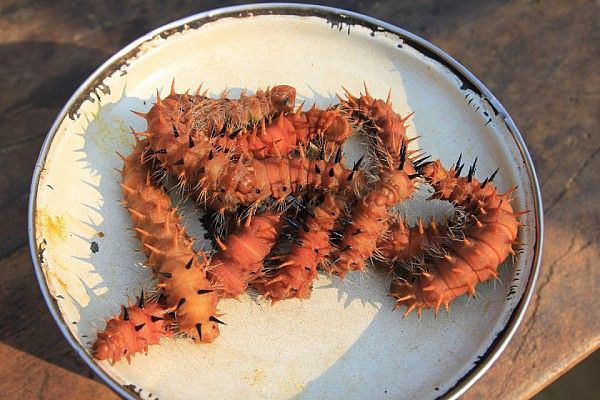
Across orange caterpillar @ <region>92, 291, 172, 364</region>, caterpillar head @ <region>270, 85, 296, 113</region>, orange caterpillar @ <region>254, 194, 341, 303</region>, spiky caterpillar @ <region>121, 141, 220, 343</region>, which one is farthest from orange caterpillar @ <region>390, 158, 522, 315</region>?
orange caterpillar @ <region>92, 291, 172, 364</region>

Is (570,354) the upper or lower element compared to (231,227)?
lower

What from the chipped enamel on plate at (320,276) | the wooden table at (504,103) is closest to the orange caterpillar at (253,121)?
the chipped enamel on plate at (320,276)

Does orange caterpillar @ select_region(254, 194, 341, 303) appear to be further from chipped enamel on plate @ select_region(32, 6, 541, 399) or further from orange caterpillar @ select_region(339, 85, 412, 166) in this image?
orange caterpillar @ select_region(339, 85, 412, 166)

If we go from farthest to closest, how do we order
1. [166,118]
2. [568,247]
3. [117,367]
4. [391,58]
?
[568,247]
[391,58]
[166,118]
[117,367]

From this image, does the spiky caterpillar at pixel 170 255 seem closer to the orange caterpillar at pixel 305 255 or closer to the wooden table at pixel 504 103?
the orange caterpillar at pixel 305 255

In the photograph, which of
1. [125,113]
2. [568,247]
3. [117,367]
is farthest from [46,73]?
A: [568,247]

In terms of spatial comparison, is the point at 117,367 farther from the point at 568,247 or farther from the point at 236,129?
the point at 568,247

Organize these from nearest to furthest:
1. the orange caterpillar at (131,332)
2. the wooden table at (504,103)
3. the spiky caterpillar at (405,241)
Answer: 1. the orange caterpillar at (131,332)
2. the spiky caterpillar at (405,241)
3. the wooden table at (504,103)
